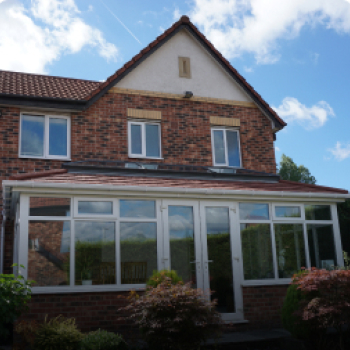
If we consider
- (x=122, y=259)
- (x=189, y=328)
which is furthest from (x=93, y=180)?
(x=189, y=328)

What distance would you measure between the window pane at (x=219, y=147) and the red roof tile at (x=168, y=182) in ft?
5.87

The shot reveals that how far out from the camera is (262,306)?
33.8ft

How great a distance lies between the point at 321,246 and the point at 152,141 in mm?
5613

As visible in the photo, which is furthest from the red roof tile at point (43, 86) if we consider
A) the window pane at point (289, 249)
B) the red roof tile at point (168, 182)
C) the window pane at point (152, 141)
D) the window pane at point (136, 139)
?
the window pane at point (289, 249)

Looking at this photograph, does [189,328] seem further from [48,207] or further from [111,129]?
[111,129]

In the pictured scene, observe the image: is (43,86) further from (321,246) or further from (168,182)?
(321,246)

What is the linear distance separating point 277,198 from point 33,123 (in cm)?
689

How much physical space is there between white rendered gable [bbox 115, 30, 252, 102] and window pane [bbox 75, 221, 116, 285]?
17.8 feet

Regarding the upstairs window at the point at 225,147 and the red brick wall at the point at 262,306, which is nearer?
the red brick wall at the point at 262,306

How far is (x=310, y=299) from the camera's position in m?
8.34

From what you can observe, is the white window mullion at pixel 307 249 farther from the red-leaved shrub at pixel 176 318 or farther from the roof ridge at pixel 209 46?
the roof ridge at pixel 209 46

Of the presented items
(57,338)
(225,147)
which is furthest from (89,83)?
(57,338)

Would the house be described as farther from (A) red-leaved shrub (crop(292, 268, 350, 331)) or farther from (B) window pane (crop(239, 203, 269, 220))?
(A) red-leaved shrub (crop(292, 268, 350, 331))

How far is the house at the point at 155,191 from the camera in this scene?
30.1 feet
